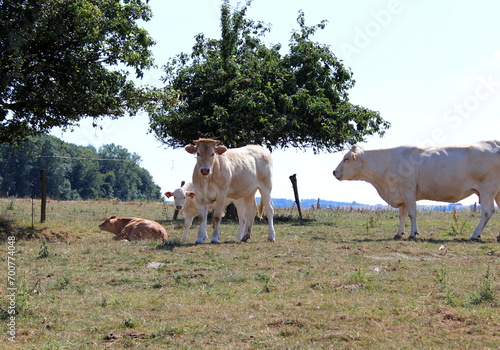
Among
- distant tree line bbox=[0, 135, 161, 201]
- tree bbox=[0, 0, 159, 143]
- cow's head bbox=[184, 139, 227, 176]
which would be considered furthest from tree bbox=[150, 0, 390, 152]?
distant tree line bbox=[0, 135, 161, 201]

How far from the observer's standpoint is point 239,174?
1431 cm

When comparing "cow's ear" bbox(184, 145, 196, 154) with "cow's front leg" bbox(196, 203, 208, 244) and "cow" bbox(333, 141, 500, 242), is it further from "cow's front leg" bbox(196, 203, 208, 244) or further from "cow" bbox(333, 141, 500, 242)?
"cow" bbox(333, 141, 500, 242)

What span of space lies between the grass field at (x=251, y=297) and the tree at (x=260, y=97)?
11.9 m

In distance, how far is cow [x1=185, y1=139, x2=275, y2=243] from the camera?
527 inches

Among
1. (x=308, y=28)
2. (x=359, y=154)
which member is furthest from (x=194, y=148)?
(x=308, y=28)

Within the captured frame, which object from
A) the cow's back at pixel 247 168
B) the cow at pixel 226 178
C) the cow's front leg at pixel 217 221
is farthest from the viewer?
the cow's back at pixel 247 168

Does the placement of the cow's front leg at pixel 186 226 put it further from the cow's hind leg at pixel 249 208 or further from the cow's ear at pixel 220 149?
the cow's ear at pixel 220 149

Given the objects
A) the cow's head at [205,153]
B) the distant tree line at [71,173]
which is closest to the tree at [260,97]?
the cow's head at [205,153]

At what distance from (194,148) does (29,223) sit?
7394mm

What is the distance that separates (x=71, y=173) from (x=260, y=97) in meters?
86.1

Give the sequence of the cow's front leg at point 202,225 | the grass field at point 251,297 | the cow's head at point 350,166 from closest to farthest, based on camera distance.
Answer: the grass field at point 251,297, the cow's front leg at point 202,225, the cow's head at point 350,166

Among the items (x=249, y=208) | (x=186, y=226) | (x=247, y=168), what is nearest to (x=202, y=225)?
(x=186, y=226)

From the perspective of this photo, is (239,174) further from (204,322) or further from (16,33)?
(204,322)

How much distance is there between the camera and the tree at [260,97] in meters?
24.4
